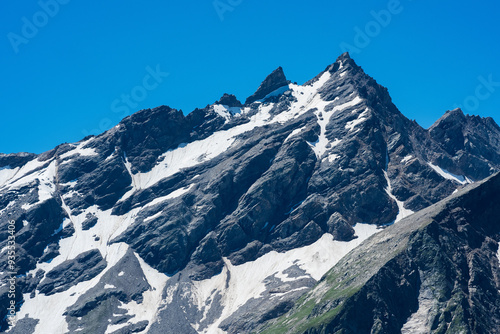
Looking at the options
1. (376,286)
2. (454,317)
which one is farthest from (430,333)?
(376,286)

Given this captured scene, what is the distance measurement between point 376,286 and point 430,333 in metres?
22.0

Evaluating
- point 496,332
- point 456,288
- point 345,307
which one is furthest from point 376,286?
point 496,332

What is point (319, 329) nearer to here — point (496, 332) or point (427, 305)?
point (427, 305)

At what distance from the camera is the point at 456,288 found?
644 feet

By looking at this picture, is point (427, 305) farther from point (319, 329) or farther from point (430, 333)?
point (319, 329)

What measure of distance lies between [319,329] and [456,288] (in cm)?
4436

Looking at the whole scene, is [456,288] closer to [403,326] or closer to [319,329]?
[403,326]

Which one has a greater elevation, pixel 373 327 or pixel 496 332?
pixel 373 327

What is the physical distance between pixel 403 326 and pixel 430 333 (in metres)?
8.85

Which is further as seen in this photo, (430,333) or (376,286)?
(376,286)

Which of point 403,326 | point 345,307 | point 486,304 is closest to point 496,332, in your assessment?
point 486,304

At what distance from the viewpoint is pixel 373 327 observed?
622 feet

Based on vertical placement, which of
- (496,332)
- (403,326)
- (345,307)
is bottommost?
(496,332)

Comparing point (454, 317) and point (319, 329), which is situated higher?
point (319, 329)
